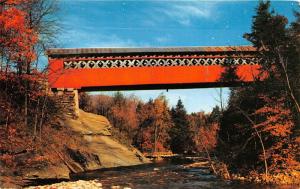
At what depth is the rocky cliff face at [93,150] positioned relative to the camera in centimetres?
2616

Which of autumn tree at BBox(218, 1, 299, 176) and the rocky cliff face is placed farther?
the rocky cliff face

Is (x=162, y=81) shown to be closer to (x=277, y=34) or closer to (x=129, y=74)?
(x=129, y=74)

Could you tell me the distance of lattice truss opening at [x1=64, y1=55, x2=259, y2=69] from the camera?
3269 centimetres

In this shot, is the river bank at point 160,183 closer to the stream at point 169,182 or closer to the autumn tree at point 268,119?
the stream at point 169,182

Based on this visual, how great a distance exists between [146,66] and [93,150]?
8662 millimetres

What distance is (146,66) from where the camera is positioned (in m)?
33.2

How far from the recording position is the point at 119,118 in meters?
64.2

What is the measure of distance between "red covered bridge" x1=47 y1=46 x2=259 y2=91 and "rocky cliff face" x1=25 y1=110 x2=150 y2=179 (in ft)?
10.7

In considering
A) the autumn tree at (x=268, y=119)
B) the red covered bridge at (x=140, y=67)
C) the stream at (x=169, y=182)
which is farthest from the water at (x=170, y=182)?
the red covered bridge at (x=140, y=67)

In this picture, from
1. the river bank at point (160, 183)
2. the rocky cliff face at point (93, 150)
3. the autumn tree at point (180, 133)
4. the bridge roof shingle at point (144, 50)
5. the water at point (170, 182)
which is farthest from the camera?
the autumn tree at point (180, 133)

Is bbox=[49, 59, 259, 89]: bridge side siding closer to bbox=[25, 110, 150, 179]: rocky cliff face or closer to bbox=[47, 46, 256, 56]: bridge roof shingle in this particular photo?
bbox=[47, 46, 256, 56]: bridge roof shingle

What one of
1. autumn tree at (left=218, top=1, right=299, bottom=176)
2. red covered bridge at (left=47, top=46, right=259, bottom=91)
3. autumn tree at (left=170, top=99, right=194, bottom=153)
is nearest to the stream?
autumn tree at (left=218, top=1, right=299, bottom=176)


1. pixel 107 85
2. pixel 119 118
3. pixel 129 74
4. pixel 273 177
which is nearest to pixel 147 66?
pixel 129 74

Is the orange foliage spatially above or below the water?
above
